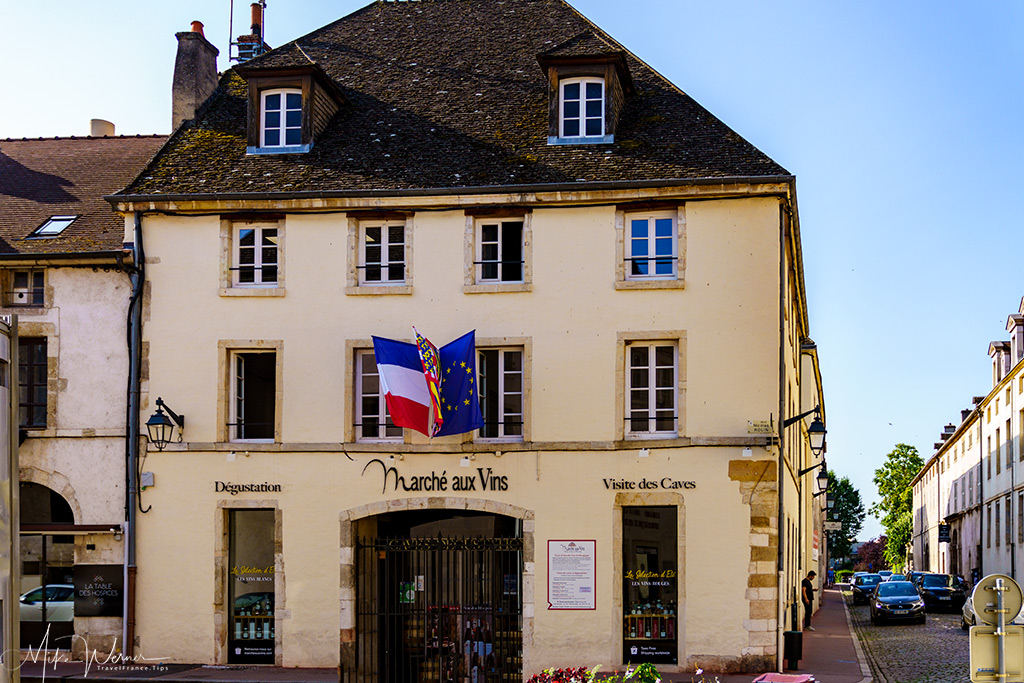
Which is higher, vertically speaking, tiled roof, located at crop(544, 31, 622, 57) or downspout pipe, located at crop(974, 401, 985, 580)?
tiled roof, located at crop(544, 31, 622, 57)

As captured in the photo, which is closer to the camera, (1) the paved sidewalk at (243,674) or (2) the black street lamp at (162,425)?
(1) the paved sidewalk at (243,674)

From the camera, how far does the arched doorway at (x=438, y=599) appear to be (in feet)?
62.0

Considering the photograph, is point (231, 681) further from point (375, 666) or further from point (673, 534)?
point (673, 534)

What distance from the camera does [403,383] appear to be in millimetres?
20438

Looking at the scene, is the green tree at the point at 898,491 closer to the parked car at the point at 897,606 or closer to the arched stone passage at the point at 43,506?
the parked car at the point at 897,606

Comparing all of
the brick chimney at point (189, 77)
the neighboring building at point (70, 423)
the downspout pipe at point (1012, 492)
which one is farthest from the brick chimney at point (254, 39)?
the downspout pipe at point (1012, 492)

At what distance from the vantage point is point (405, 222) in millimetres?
21812

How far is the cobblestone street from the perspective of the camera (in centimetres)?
2095

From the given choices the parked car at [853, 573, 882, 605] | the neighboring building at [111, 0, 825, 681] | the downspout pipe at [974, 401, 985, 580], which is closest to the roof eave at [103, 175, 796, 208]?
the neighboring building at [111, 0, 825, 681]

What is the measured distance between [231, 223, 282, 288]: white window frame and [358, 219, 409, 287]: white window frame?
145 cm

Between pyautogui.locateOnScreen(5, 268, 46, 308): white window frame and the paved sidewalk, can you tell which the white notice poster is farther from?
pyautogui.locateOnScreen(5, 268, 46, 308): white window frame

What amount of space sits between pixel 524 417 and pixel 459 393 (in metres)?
1.26

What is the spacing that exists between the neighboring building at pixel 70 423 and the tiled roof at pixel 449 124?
1.90 meters

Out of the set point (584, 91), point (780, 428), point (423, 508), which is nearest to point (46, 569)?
point (423, 508)
